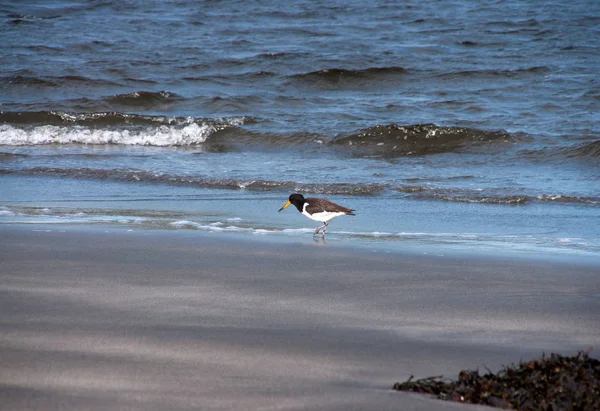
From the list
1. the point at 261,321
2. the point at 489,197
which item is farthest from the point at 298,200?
the point at 261,321

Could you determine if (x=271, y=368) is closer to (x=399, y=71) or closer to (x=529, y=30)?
(x=399, y=71)

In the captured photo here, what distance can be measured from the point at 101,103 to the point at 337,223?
1087cm

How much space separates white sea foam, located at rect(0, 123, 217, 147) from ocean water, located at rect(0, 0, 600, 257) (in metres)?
0.04

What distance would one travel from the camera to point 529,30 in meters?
21.5

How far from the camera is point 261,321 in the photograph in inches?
179

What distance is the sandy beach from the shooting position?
3.53m

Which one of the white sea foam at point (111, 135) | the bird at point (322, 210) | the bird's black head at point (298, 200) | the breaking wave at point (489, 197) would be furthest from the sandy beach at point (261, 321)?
the white sea foam at point (111, 135)

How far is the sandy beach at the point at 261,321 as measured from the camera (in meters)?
3.53

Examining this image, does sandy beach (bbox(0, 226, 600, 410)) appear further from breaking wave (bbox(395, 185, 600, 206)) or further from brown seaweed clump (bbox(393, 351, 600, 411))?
breaking wave (bbox(395, 185, 600, 206))

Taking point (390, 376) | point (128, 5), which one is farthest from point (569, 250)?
point (128, 5)

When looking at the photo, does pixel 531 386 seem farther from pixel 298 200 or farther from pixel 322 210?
pixel 298 200

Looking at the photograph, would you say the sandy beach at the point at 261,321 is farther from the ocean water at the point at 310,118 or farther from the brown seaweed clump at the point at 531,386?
the ocean water at the point at 310,118

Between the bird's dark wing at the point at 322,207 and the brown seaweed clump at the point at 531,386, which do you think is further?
the bird's dark wing at the point at 322,207

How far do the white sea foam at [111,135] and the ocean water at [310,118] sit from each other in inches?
1.7
